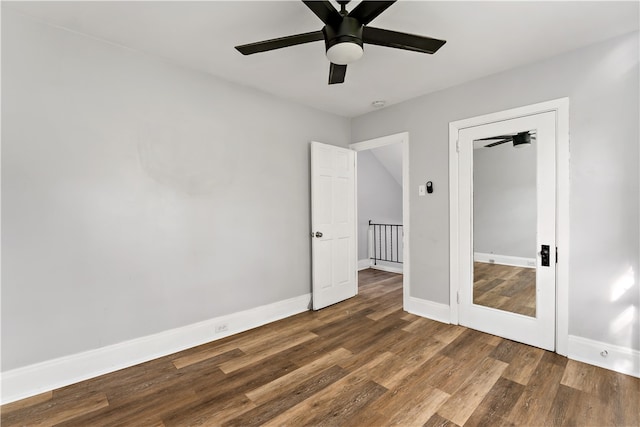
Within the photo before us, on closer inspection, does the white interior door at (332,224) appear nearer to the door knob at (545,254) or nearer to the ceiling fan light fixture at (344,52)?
the ceiling fan light fixture at (344,52)

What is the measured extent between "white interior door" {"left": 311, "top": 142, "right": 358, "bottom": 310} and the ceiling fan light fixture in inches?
71.7

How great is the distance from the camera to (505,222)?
2934 mm

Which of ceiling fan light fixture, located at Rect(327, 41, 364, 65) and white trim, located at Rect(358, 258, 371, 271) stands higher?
ceiling fan light fixture, located at Rect(327, 41, 364, 65)

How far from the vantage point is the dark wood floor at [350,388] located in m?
1.78

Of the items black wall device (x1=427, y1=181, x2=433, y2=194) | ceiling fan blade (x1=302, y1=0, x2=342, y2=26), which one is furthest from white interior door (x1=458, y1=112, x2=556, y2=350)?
ceiling fan blade (x1=302, y1=0, x2=342, y2=26)

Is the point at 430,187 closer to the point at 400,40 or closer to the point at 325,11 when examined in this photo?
the point at 400,40

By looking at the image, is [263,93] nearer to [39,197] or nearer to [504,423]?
[39,197]

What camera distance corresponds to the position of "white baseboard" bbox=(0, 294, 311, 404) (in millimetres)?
1980

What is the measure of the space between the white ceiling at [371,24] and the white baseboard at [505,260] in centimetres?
186

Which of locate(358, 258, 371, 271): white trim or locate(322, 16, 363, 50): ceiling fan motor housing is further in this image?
locate(358, 258, 371, 271): white trim

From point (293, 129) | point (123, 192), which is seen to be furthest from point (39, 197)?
point (293, 129)

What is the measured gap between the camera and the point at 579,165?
244 centimetres

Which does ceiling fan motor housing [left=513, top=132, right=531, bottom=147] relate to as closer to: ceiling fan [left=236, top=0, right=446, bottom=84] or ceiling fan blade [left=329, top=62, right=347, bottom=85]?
ceiling fan [left=236, top=0, right=446, bottom=84]

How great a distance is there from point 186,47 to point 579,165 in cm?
348
